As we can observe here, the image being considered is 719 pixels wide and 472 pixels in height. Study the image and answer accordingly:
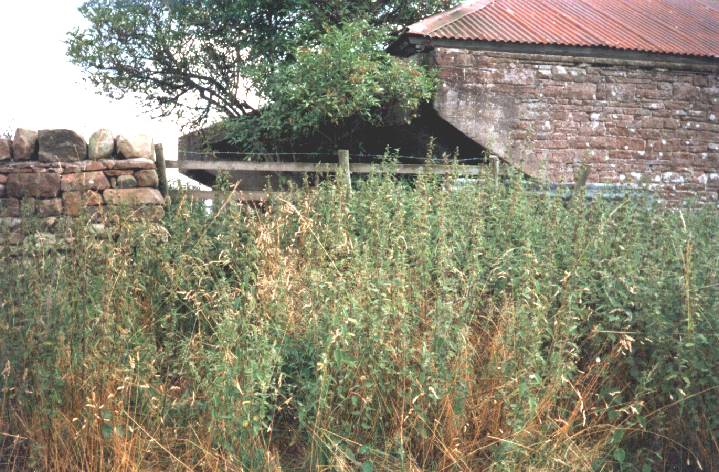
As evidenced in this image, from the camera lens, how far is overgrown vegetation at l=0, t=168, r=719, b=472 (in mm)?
3873

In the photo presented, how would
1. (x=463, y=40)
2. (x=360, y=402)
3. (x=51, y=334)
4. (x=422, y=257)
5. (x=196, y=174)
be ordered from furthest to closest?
1. (x=196, y=174)
2. (x=463, y=40)
3. (x=422, y=257)
4. (x=51, y=334)
5. (x=360, y=402)

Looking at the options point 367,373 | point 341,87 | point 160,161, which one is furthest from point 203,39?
point 367,373

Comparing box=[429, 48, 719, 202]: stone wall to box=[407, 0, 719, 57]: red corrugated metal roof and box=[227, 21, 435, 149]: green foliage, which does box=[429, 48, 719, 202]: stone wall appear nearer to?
box=[407, 0, 719, 57]: red corrugated metal roof

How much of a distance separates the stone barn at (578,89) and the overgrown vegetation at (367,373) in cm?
808

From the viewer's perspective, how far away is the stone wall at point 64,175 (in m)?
7.58

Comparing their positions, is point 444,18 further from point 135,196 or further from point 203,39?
point 135,196

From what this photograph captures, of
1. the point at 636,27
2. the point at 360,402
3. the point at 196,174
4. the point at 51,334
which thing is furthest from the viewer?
the point at 636,27

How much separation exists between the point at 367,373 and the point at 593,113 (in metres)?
10.7

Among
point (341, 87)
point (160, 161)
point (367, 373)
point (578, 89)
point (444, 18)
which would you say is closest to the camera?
point (367, 373)

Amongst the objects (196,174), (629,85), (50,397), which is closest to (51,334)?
(50,397)

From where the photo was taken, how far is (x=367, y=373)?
4145 millimetres

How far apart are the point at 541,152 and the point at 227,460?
1041 cm

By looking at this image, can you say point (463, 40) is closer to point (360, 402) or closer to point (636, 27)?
point (636, 27)

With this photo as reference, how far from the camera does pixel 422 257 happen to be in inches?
191
